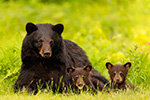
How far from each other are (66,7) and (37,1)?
210 cm

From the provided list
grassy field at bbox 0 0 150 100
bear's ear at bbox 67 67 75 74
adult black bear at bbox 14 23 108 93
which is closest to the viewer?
adult black bear at bbox 14 23 108 93

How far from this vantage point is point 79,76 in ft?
22.5

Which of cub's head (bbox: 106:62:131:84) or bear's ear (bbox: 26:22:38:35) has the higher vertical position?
bear's ear (bbox: 26:22:38:35)

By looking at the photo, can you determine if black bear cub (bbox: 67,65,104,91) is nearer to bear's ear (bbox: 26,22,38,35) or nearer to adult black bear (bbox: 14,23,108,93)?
adult black bear (bbox: 14,23,108,93)

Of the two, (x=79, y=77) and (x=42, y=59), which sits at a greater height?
(x=42, y=59)

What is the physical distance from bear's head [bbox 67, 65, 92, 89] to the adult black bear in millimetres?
244

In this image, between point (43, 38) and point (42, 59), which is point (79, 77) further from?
point (43, 38)

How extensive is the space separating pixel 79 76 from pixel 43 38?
99 cm

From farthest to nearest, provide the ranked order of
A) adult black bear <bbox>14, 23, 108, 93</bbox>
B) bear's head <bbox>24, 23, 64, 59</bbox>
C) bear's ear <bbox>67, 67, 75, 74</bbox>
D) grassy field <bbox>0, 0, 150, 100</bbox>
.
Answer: grassy field <bbox>0, 0, 150, 100</bbox>
bear's ear <bbox>67, 67, 75, 74</bbox>
adult black bear <bbox>14, 23, 108, 93</bbox>
bear's head <bbox>24, 23, 64, 59</bbox>

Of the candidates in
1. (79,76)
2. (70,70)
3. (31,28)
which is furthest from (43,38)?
(79,76)

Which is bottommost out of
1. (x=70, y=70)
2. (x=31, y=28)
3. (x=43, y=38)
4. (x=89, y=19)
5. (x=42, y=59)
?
(x=70, y=70)

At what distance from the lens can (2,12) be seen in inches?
731

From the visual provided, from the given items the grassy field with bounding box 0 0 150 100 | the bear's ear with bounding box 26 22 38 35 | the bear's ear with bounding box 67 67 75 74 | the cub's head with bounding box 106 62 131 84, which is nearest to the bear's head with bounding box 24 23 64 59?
the bear's ear with bounding box 26 22 38 35

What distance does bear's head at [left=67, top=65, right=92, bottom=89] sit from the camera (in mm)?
6762
